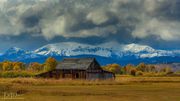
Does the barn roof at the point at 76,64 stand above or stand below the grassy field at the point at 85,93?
above

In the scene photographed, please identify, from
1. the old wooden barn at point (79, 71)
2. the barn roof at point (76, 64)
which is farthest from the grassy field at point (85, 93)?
the barn roof at point (76, 64)

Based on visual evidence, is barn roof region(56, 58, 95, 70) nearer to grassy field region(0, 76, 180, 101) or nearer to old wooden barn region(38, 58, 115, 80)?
old wooden barn region(38, 58, 115, 80)

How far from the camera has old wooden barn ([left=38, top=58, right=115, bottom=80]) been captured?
4569 inches

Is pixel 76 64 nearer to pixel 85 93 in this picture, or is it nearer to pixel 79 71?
pixel 79 71

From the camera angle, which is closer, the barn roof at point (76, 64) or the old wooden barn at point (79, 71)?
the old wooden barn at point (79, 71)

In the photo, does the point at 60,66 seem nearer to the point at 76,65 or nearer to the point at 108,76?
the point at 76,65

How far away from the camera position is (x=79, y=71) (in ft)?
382

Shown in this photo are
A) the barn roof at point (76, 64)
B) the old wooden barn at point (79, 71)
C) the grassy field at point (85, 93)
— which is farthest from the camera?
the barn roof at point (76, 64)

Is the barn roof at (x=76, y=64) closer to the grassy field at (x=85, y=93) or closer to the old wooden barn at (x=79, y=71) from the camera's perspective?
the old wooden barn at (x=79, y=71)

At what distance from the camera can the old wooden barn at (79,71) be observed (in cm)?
11606

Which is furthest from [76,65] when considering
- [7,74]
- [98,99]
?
[98,99]

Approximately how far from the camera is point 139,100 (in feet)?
155

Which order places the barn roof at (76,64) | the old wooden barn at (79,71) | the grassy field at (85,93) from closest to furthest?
1. the grassy field at (85,93)
2. the old wooden barn at (79,71)
3. the barn roof at (76,64)

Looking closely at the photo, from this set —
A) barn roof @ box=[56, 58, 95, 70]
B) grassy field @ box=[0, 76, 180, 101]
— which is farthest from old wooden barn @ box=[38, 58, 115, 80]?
grassy field @ box=[0, 76, 180, 101]
